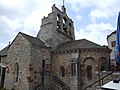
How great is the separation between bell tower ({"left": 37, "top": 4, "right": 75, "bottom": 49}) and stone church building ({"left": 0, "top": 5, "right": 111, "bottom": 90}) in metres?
0.17

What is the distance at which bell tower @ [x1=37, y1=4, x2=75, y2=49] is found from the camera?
25.2 m

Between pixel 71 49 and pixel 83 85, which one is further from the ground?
pixel 71 49

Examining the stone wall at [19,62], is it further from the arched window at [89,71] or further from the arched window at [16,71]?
the arched window at [89,71]

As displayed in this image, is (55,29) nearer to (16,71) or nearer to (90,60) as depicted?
(90,60)

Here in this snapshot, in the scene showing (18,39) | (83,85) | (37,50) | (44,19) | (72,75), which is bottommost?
(83,85)

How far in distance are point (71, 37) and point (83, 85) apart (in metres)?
11.7

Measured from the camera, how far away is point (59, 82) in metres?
21.9

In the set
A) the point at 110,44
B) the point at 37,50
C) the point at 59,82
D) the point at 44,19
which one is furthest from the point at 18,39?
the point at 110,44

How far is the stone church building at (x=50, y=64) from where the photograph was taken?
799 inches

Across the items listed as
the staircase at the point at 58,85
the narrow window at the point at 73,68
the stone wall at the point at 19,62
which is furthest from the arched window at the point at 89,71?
the stone wall at the point at 19,62

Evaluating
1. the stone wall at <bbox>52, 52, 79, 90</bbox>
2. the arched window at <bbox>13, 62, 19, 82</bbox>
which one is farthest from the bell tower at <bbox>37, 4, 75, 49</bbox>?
the arched window at <bbox>13, 62, 19, 82</bbox>

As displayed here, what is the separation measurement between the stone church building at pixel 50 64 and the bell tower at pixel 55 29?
0.17 metres

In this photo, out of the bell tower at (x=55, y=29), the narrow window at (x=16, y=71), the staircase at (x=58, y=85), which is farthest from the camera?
the bell tower at (x=55, y=29)

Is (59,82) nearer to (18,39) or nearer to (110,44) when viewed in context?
(18,39)
